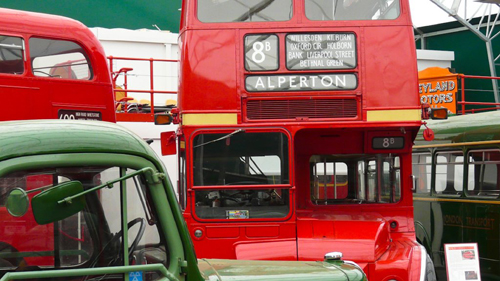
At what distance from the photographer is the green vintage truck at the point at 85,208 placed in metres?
2.93

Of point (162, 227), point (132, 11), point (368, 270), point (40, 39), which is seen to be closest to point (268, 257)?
point (368, 270)

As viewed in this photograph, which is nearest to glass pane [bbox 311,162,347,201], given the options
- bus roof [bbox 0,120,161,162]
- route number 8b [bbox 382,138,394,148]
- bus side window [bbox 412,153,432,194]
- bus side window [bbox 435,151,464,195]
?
route number 8b [bbox 382,138,394,148]

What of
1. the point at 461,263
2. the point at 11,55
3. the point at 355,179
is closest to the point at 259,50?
the point at 355,179

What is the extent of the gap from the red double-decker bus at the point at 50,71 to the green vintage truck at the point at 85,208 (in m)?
6.89

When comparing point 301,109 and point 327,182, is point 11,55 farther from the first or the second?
point 327,182

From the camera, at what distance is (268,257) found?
290 inches

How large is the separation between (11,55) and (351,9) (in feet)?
15.1

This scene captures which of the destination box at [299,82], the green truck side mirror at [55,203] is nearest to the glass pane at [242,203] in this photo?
the destination box at [299,82]

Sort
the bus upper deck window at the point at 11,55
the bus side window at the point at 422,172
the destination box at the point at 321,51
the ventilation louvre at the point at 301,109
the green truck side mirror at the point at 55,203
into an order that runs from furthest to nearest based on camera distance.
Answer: the bus side window at the point at 422,172 < the bus upper deck window at the point at 11,55 < the destination box at the point at 321,51 < the ventilation louvre at the point at 301,109 < the green truck side mirror at the point at 55,203

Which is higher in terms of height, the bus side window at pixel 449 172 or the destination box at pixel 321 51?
the destination box at pixel 321 51

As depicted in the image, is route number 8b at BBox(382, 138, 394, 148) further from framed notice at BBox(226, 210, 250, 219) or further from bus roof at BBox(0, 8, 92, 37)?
bus roof at BBox(0, 8, 92, 37)

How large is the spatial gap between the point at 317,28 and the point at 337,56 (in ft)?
1.29

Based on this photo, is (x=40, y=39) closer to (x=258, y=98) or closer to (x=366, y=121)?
(x=258, y=98)

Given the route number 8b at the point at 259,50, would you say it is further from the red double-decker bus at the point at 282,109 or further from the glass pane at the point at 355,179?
the glass pane at the point at 355,179
